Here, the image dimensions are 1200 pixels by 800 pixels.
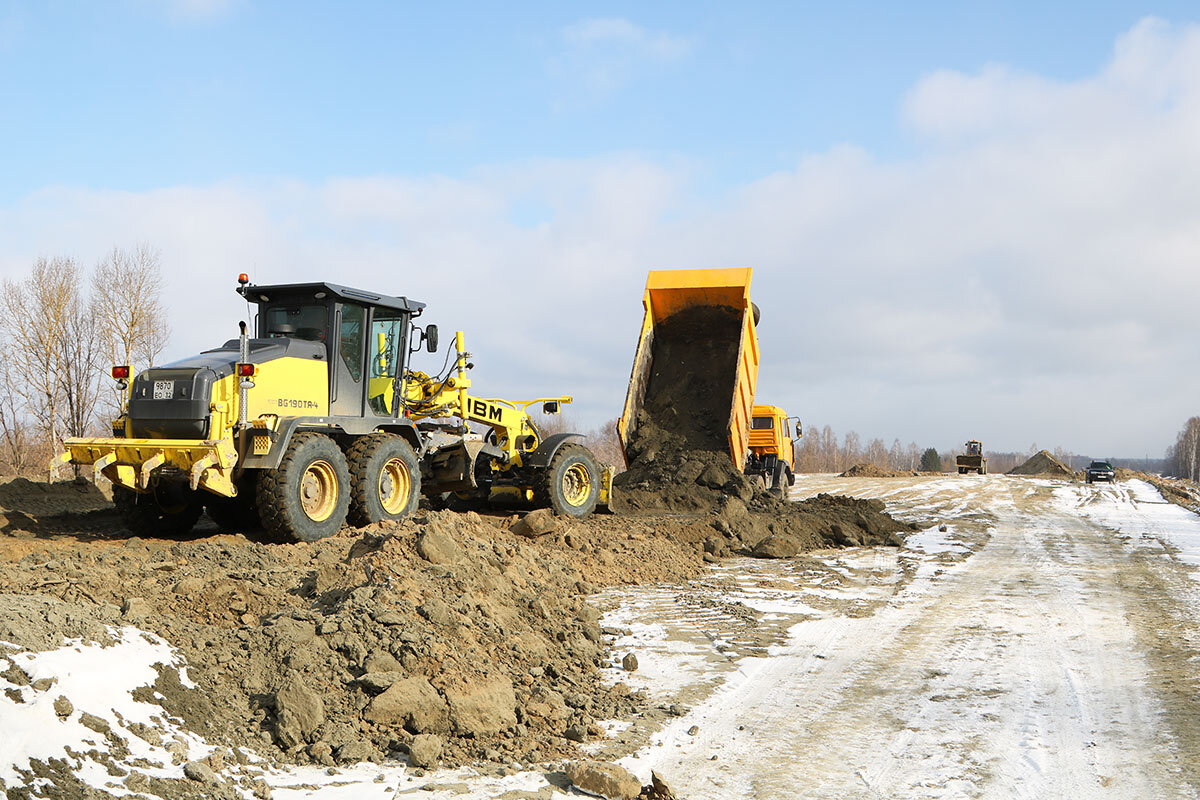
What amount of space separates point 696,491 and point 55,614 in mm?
9916

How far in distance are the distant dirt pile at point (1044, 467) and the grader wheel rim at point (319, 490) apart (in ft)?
171

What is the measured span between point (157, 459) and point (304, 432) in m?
1.53

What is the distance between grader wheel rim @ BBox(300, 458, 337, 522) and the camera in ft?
31.2

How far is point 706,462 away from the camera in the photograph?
46.0 feet

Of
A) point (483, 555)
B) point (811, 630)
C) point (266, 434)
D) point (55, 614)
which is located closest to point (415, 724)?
point (55, 614)

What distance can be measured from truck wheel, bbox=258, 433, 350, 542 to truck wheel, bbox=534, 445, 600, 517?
3427mm

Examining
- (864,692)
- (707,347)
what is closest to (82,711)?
(864,692)

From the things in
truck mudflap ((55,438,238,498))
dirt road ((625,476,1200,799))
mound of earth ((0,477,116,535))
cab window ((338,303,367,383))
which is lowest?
dirt road ((625,476,1200,799))

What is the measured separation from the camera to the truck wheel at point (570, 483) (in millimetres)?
12586

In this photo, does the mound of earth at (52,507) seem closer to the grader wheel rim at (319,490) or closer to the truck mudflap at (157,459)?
the truck mudflap at (157,459)

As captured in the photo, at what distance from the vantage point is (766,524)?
12.7 m

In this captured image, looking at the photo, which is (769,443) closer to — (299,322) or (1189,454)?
(299,322)

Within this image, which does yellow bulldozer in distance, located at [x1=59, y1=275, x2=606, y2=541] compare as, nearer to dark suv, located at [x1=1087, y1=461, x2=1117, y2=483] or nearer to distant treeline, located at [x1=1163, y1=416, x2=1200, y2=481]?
dark suv, located at [x1=1087, y1=461, x2=1117, y2=483]

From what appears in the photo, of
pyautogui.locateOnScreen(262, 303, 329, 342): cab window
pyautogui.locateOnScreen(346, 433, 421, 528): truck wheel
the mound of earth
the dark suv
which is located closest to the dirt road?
pyautogui.locateOnScreen(346, 433, 421, 528): truck wheel
